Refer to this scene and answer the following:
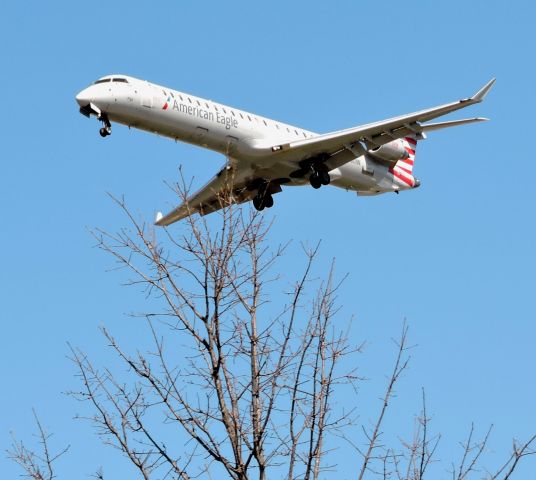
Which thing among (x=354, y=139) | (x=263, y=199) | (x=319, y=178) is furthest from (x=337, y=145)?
(x=263, y=199)

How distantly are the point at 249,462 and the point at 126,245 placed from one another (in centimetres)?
271

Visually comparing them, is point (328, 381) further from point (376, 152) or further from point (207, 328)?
point (376, 152)

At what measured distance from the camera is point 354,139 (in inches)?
1223

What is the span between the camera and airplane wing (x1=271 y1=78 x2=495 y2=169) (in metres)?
30.1

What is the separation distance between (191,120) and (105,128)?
2.53m

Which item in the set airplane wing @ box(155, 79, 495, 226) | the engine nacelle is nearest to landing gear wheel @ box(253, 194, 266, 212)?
airplane wing @ box(155, 79, 495, 226)

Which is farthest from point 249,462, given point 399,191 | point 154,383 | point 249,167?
point 399,191

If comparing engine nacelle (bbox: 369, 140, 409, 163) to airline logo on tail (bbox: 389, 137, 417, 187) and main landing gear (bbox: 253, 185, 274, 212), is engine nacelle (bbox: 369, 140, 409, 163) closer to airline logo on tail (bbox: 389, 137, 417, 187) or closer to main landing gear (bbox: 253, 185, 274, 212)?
airline logo on tail (bbox: 389, 137, 417, 187)

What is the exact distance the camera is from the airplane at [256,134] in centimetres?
2911

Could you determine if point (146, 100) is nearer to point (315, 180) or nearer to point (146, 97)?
point (146, 97)

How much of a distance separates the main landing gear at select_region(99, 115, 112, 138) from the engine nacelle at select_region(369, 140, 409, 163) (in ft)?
31.0

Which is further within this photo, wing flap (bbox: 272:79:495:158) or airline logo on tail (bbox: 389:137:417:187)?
airline logo on tail (bbox: 389:137:417:187)

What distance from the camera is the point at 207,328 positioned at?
850cm

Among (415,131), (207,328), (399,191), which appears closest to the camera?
(207,328)
